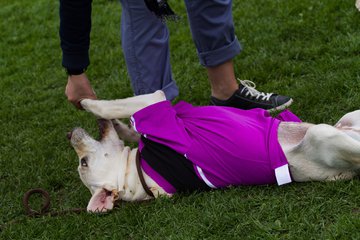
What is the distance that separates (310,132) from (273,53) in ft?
7.68

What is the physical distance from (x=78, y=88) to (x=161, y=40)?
0.68 meters

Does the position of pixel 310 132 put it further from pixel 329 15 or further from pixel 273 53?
pixel 329 15

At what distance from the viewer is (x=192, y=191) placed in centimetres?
340

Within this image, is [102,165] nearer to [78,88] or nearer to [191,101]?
[78,88]

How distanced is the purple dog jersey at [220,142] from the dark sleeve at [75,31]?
1.61 ft

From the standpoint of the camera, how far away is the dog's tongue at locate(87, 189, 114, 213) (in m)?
3.39

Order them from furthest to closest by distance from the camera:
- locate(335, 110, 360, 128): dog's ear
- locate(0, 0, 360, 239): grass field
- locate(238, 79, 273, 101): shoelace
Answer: locate(238, 79, 273, 101): shoelace
locate(335, 110, 360, 128): dog's ear
locate(0, 0, 360, 239): grass field

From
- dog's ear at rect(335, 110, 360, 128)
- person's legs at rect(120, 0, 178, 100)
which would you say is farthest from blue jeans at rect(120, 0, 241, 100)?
dog's ear at rect(335, 110, 360, 128)

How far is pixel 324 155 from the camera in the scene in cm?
307

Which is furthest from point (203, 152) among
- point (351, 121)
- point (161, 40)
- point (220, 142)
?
point (161, 40)

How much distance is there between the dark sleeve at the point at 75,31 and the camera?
134 inches

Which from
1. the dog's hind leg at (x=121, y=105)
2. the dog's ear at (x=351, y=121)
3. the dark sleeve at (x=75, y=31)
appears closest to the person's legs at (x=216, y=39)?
the dog's hind leg at (x=121, y=105)

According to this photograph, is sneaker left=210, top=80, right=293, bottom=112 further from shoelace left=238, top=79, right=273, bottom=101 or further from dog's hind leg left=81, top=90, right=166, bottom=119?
dog's hind leg left=81, top=90, right=166, bottom=119

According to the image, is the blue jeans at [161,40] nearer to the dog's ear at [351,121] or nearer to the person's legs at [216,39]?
the person's legs at [216,39]
